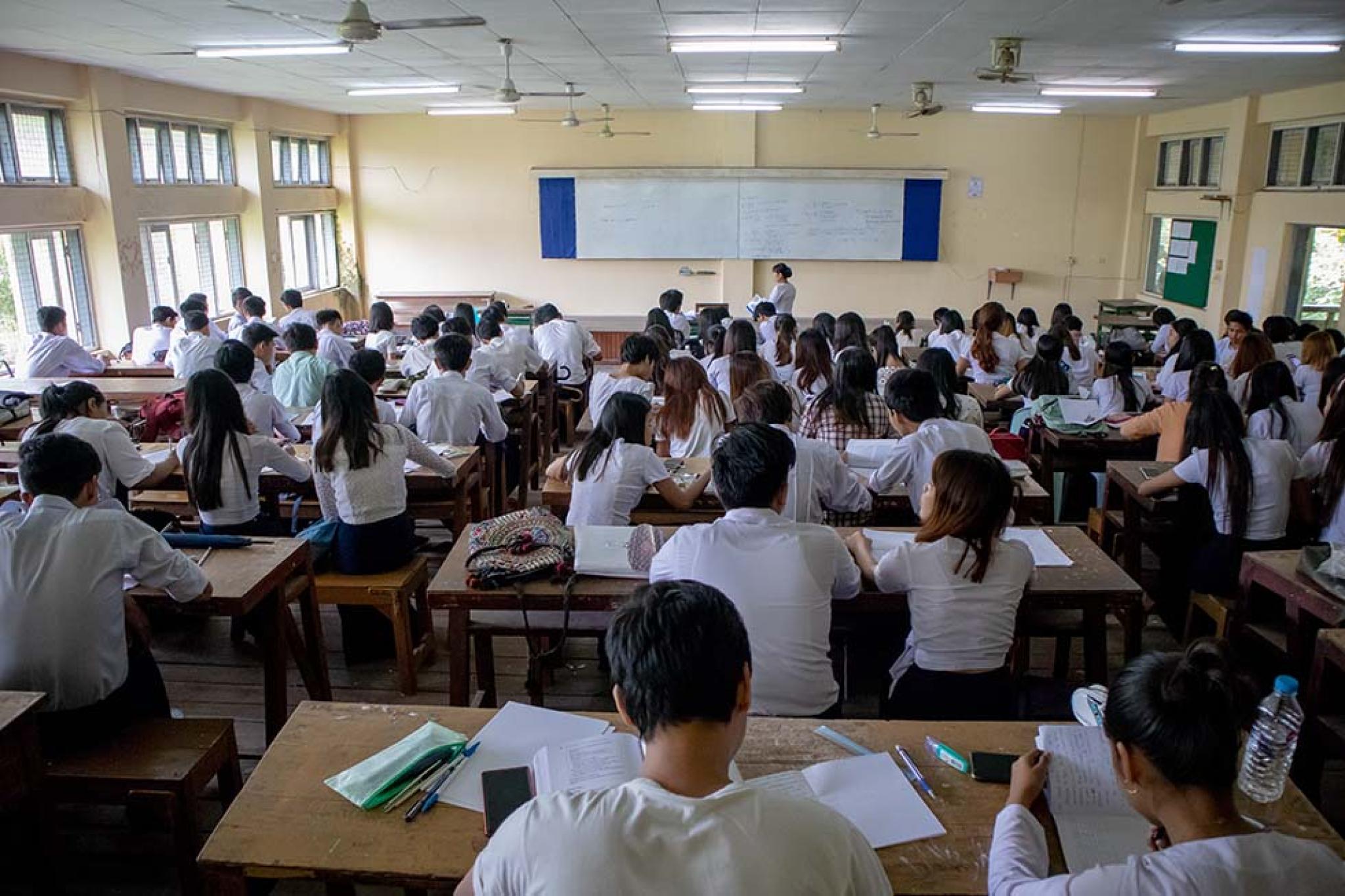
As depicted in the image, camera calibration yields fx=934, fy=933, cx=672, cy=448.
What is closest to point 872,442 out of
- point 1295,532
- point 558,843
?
point 1295,532

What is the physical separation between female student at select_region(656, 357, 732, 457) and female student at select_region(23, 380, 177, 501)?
2.12 m

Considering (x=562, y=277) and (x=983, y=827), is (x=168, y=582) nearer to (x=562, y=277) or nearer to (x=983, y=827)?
(x=983, y=827)

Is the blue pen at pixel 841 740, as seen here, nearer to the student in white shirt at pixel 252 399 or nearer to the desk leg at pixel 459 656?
the desk leg at pixel 459 656

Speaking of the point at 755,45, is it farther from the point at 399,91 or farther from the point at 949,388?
the point at 399,91

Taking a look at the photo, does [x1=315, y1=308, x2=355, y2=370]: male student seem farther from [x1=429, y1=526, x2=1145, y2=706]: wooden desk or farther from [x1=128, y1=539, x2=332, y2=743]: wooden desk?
[x1=429, y1=526, x2=1145, y2=706]: wooden desk

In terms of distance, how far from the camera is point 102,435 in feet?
11.4

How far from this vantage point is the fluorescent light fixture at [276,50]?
20.1 feet

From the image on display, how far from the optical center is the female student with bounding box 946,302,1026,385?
6.69 meters

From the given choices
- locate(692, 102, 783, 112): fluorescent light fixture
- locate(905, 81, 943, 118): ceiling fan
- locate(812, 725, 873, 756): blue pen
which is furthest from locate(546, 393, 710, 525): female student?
locate(692, 102, 783, 112): fluorescent light fixture

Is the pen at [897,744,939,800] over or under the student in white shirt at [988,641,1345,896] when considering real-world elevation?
under

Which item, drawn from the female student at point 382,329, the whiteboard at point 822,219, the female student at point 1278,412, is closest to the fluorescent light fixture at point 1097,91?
the whiteboard at point 822,219

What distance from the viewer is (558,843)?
1.07 metres

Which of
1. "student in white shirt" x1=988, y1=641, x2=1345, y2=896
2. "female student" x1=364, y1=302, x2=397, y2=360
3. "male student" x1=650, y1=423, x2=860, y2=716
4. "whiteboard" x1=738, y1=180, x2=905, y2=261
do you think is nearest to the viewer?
"student in white shirt" x1=988, y1=641, x2=1345, y2=896

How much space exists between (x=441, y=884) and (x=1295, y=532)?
11.7 feet
